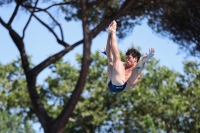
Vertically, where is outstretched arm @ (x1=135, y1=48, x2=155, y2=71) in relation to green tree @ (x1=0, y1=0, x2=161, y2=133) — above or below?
below

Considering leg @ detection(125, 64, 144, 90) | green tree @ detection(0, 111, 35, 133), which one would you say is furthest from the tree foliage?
leg @ detection(125, 64, 144, 90)

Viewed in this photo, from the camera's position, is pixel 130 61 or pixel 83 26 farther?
pixel 83 26

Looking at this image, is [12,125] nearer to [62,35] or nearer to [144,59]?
[62,35]

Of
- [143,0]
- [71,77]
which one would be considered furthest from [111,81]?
[71,77]

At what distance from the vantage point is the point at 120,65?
20.5ft

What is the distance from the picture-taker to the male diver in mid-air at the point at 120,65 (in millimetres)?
6203

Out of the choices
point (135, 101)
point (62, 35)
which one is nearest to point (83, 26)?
point (62, 35)

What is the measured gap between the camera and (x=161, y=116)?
65.6 ft

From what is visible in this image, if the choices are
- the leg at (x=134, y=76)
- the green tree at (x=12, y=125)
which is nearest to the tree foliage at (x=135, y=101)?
the green tree at (x=12, y=125)

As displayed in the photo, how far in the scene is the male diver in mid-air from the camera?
20.4ft

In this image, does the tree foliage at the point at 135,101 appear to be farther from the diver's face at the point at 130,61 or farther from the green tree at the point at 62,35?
the diver's face at the point at 130,61

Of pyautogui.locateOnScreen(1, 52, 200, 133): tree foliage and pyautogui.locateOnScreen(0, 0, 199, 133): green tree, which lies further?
pyautogui.locateOnScreen(1, 52, 200, 133): tree foliage

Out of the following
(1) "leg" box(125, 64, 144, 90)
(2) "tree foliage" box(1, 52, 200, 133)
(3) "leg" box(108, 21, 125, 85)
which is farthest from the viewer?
(2) "tree foliage" box(1, 52, 200, 133)

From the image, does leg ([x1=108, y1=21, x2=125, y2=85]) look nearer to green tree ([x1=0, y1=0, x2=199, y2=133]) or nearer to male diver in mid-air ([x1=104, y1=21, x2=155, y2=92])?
male diver in mid-air ([x1=104, y1=21, x2=155, y2=92])
